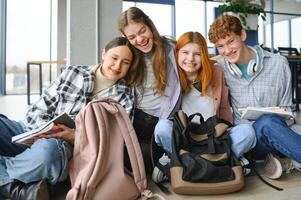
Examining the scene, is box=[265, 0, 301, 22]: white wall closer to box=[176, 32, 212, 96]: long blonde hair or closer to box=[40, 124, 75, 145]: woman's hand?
box=[176, 32, 212, 96]: long blonde hair

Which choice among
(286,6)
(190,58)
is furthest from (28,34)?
(286,6)

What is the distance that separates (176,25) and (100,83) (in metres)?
5.51

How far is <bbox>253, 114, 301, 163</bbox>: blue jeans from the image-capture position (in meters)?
1.40

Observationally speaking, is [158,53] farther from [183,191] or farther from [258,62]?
[183,191]

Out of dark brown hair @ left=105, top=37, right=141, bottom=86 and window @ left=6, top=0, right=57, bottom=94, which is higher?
window @ left=6, top=0, right=57, bottom=94

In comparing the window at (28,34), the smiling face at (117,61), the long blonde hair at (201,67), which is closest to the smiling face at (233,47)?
the long blonde hair at (201,67)

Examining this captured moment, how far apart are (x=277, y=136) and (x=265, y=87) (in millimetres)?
364

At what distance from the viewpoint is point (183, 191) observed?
4.45 ft

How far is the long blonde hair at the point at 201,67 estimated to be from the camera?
1648 mm

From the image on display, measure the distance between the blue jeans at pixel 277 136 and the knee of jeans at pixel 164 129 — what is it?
1.47ft

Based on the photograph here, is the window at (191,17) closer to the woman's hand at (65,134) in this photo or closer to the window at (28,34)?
the window at (28,34)

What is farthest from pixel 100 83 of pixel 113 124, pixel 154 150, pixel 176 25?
pixel 176 25

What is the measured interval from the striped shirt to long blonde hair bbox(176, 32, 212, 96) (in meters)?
0.19

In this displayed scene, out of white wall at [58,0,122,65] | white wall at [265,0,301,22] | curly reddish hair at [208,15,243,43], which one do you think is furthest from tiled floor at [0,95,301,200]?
white wall at [265,0,301,22]
